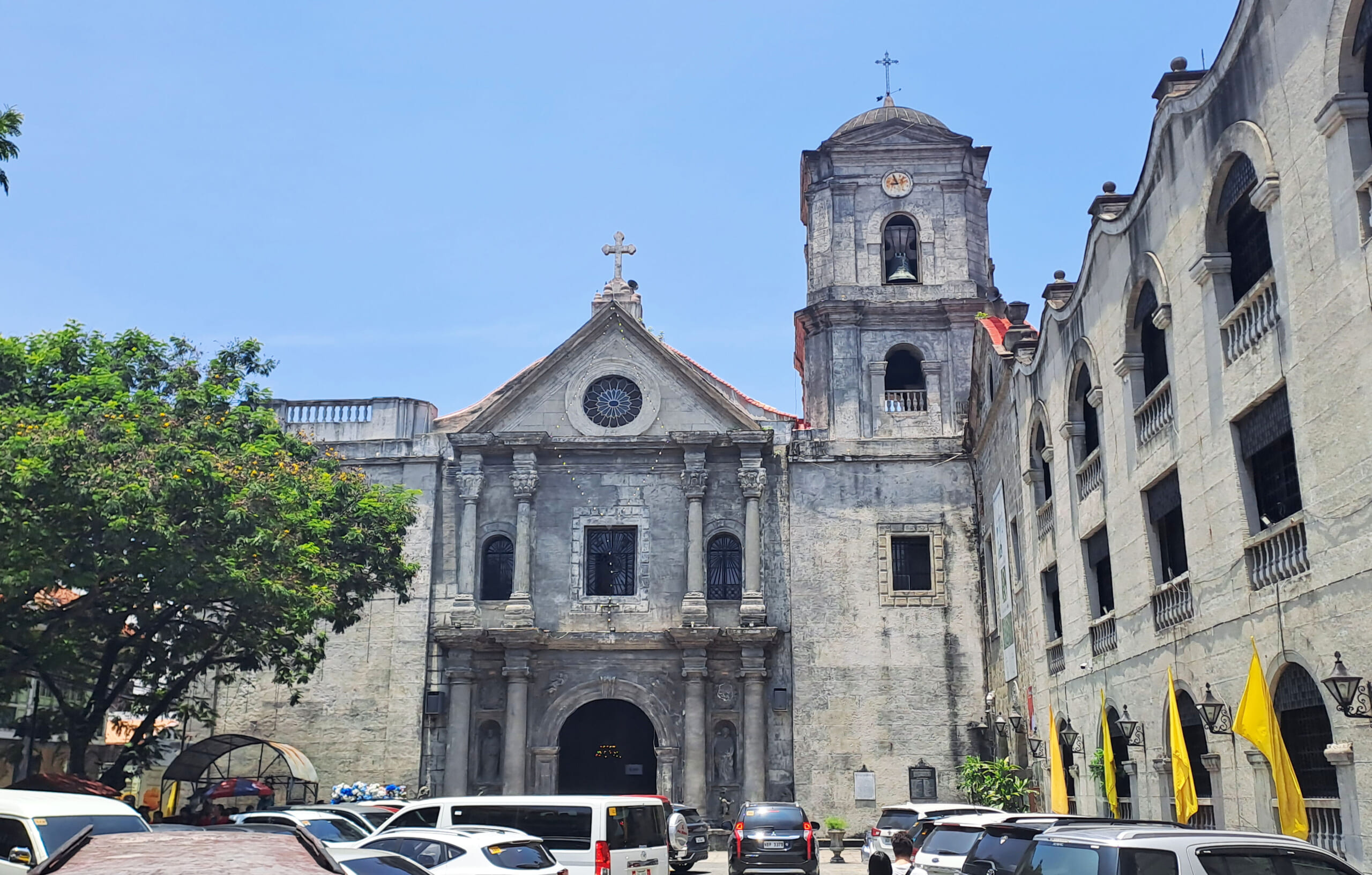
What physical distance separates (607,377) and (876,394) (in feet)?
21.2

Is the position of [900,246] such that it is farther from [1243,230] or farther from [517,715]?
[1243,230]

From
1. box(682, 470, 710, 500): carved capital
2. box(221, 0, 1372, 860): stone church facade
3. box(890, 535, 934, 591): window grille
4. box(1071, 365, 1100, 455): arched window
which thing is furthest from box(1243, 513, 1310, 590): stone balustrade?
box(682, 470, 710, 500): carved capital

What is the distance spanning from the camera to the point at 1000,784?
23688mm

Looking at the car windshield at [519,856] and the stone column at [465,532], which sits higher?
the stone column at [465,532]

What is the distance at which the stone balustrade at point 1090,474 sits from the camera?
1852cm

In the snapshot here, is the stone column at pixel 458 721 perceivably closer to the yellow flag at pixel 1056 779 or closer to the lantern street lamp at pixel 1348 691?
the yellow flag at pixel 1056 779

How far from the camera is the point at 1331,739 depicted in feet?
37.9

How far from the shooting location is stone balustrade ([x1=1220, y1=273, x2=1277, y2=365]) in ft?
40.9

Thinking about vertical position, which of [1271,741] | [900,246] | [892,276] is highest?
[900,246]

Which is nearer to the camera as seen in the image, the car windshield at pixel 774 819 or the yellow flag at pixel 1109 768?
the yellow flag at pixel 1109 768

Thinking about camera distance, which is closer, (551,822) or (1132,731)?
(551,822)

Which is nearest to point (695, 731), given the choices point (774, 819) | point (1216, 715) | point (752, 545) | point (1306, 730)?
point (752, 545)

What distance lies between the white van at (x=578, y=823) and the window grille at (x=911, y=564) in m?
15.4

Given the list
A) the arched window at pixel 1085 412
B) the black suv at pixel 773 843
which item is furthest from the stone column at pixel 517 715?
the arched window at pixel 1085 412
